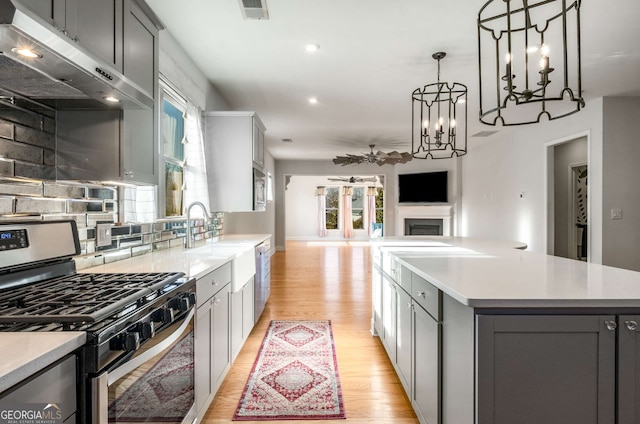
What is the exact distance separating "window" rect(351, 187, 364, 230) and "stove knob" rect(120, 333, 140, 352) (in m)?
12.9

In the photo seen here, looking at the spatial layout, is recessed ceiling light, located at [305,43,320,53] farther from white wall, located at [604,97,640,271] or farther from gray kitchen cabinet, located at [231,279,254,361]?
white wall, located at [604,97,640,271]

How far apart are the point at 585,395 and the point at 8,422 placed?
5.42 feet

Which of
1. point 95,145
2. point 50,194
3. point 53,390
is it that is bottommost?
point 53,390

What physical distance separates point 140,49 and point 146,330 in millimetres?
1529

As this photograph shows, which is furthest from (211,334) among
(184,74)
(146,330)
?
(184,74)

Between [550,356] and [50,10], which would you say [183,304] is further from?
[550,356]

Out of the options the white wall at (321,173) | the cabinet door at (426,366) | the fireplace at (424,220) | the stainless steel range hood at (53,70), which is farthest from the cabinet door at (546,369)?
the white wall at (321,173)

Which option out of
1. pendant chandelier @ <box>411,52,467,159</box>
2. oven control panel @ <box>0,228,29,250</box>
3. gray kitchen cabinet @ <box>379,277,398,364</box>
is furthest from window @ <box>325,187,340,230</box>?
oven control panel @ <box>0,228,29,250</box>

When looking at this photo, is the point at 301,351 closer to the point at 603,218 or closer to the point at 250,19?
the point at 250,19

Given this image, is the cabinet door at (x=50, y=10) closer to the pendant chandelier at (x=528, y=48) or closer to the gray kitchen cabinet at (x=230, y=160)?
the pendant chandelier at (x=528, y=48)

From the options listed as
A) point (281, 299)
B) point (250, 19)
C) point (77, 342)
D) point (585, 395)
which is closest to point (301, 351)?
point (281, 299)

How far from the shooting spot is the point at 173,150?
2.98m

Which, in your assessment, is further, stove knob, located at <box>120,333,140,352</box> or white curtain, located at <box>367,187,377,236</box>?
white curtain, located at <box>367,187,377,236</box>

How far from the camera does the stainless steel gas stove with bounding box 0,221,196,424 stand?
932 mm
